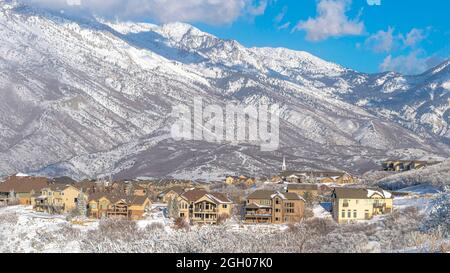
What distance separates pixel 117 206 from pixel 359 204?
34.9 meters

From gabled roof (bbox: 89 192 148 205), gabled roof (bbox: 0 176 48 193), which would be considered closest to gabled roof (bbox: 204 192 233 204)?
gabled roof (bbox: 89 192 148 205)

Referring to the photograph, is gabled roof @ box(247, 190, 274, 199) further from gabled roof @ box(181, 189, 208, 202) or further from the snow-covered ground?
gabled roof @ box(181, 189, 208, 202)

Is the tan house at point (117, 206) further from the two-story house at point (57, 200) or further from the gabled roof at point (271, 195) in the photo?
the gabled roof at point (271, 195)

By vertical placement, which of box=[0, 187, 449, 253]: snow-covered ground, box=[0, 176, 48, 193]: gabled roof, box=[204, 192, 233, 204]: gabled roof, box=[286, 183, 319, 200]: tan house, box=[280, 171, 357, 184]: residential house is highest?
box=[280, 171, 357, 184]: residential house

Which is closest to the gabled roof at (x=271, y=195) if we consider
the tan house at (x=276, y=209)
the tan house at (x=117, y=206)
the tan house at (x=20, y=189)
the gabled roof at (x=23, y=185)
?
the tan house at (x=276, y=209)

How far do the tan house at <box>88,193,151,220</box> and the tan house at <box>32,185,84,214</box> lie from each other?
6.17m

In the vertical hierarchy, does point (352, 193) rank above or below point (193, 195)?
above

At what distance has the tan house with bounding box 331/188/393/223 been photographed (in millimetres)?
88500

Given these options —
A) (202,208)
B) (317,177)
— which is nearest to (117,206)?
(202,208)

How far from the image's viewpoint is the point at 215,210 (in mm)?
90562

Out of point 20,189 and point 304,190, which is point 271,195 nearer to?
point 304,190

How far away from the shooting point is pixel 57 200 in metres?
108

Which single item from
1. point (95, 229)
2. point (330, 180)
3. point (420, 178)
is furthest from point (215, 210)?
point (330, 180)
